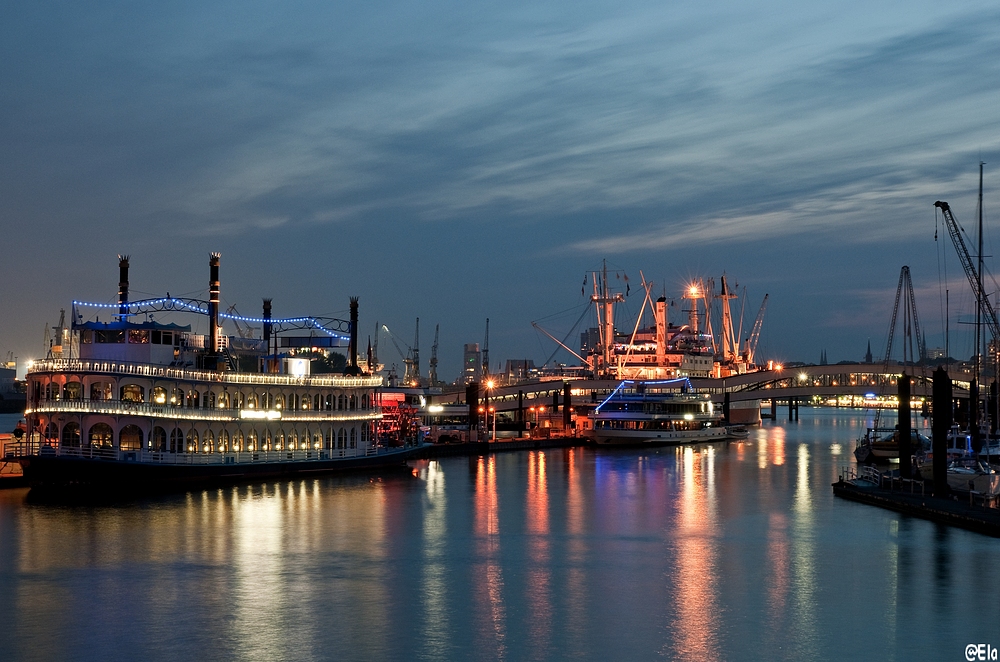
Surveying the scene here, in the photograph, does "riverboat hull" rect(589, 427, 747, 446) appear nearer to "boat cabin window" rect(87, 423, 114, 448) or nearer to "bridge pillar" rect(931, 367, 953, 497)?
"bridge pillar" rect(931, 367, 953, 497)

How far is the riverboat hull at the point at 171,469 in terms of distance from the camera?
195 feet

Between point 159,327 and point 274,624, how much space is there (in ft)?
120

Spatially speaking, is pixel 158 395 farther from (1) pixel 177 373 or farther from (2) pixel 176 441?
(2) pixel 176 441

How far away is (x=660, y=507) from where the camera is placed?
63188 millimetres

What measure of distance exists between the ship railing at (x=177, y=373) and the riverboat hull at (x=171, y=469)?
4.55 meters

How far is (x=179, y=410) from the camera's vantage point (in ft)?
213

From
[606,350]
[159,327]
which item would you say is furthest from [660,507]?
[606,350]

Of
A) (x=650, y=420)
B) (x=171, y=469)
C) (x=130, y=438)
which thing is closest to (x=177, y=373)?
(x=130, y=438)

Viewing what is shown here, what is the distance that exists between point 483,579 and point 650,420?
86.0 meters

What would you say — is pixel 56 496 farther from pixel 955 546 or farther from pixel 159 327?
pixel 955 546

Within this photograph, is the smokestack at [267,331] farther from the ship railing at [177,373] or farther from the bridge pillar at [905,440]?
the bridge pillar at [905,440]

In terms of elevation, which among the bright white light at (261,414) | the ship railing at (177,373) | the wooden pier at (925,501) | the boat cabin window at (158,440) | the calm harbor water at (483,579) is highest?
the ship railing at (177,373)

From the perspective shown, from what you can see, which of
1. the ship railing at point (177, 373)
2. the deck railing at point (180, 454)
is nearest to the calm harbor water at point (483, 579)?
the deck railing at point (180, 454)

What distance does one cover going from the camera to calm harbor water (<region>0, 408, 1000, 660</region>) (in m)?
32.1
